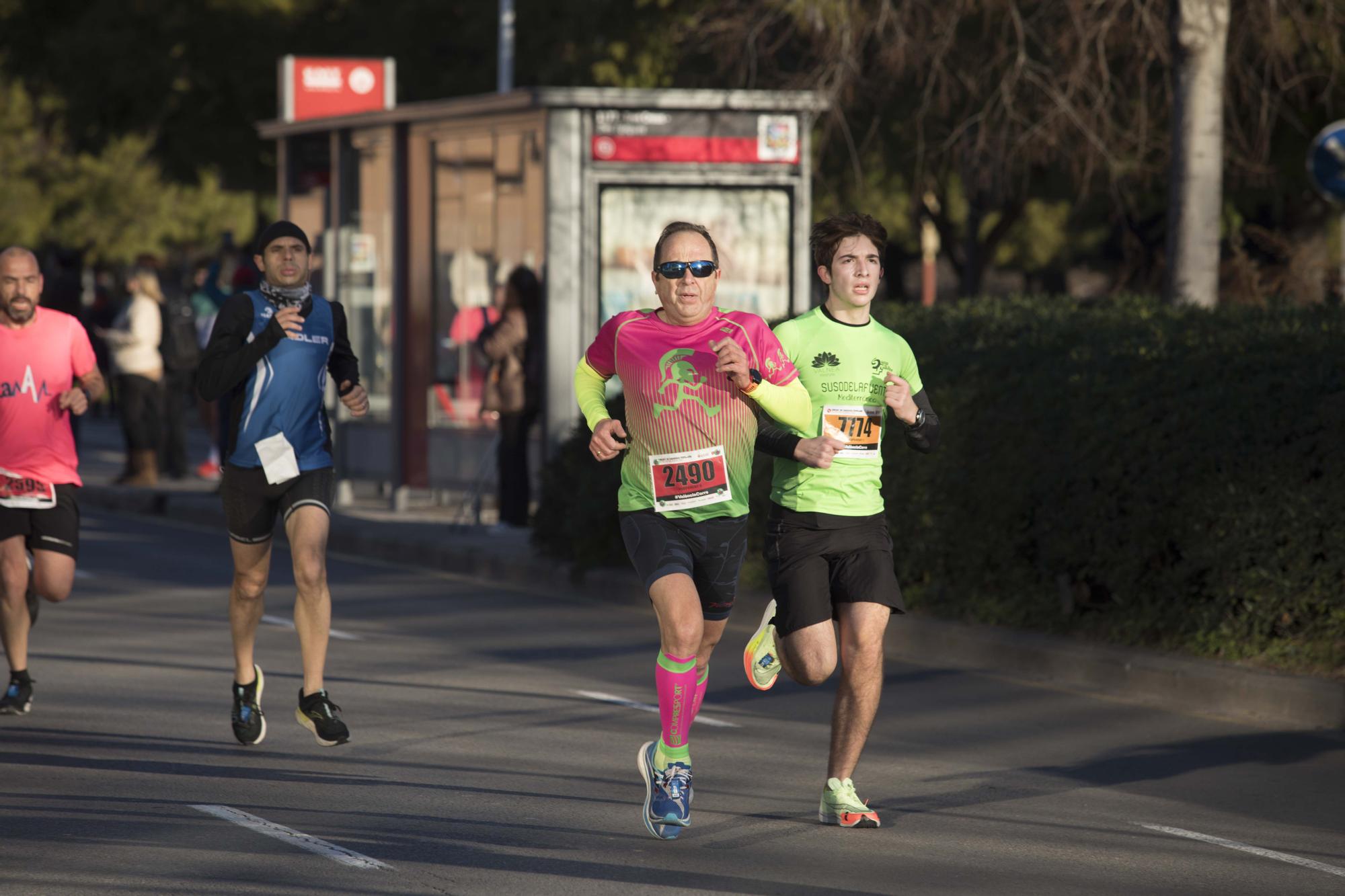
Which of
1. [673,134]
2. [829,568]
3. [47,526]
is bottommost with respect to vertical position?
[47,526]

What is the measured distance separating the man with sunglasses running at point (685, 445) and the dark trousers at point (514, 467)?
8.98m

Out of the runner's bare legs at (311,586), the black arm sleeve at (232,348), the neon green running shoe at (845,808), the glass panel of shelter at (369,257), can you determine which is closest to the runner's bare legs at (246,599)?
the runner's bare legs at (311,586)

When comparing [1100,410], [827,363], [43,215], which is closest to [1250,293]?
[1100,410]

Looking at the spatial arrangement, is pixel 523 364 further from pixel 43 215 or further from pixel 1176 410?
pixel 43 215

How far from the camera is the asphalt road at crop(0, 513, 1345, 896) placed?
6293 mm

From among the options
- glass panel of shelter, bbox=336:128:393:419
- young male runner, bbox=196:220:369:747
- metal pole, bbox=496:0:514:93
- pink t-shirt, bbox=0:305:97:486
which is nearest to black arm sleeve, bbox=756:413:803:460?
young male runner, bbox=196:220:369:747

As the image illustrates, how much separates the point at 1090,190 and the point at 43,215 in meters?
42.1

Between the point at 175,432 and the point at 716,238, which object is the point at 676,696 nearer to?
the point at 716,238

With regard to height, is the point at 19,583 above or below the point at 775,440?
below

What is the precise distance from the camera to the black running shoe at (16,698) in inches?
351

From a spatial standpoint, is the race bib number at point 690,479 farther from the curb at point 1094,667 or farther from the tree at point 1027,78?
the tree at point 1027,78

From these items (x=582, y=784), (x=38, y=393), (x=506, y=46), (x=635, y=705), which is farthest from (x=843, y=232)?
(x=506, y=46)

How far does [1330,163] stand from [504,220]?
6.36 metres

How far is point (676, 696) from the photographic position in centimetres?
664
